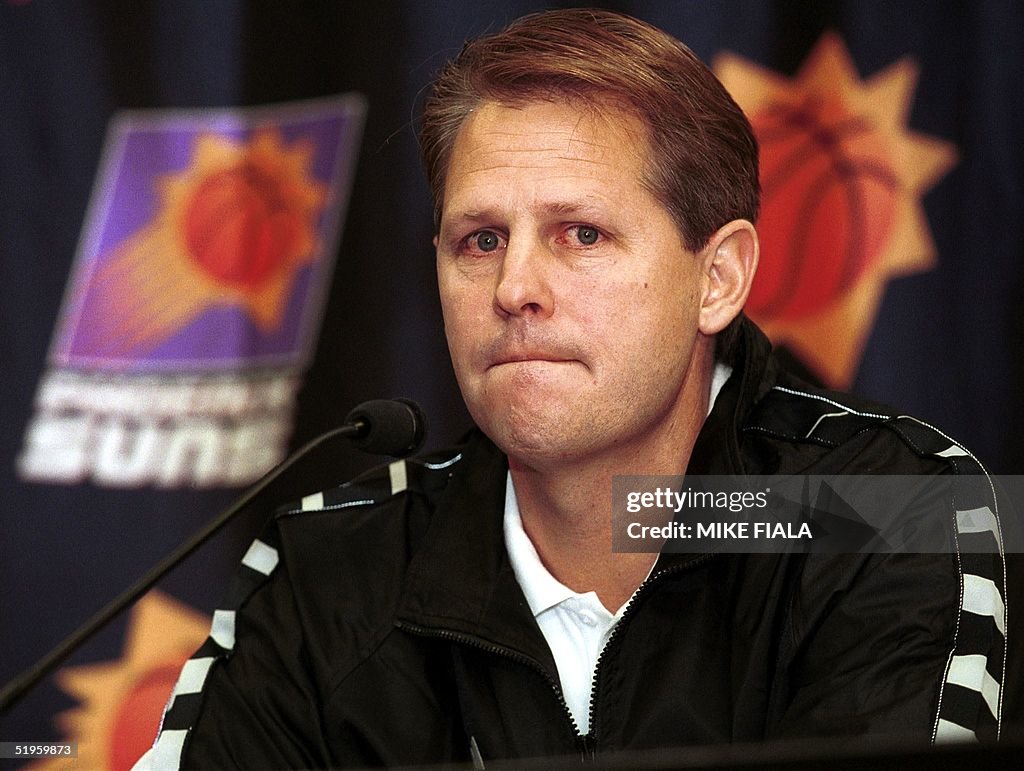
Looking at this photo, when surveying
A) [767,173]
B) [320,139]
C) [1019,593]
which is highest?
[320,139]

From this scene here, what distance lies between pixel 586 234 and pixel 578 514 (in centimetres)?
32

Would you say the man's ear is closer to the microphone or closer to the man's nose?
the man's nose

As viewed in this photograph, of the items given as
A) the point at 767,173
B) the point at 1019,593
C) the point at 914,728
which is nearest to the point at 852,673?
the point at 914,728

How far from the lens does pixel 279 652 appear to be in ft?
4.78

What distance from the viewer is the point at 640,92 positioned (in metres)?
1.43

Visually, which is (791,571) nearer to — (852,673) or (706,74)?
(852,673)

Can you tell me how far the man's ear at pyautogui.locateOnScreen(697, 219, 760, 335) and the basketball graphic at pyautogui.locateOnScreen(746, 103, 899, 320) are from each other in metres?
0.76

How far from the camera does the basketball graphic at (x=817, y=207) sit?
2264 millimetres

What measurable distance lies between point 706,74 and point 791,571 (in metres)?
0.57

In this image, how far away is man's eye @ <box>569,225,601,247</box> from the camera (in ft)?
4.56

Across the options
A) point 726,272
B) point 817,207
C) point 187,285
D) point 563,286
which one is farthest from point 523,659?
point 187,285

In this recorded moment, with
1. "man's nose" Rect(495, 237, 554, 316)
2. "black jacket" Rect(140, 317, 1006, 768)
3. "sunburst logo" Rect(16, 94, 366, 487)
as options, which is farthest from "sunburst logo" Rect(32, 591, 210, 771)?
"man's nose" Rect(495, 237, 554, 316)

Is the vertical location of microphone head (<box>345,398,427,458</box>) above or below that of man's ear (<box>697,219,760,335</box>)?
below

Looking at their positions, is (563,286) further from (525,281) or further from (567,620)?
(567,620)
